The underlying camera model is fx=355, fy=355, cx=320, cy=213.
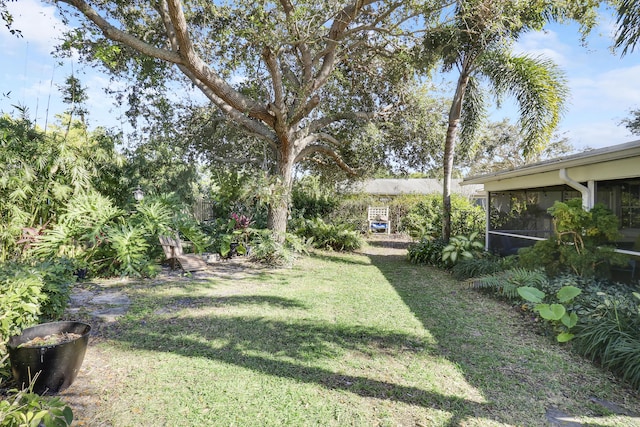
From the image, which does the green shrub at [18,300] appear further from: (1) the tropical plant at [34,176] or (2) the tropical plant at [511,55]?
(2) the tropical plant at [511,55]

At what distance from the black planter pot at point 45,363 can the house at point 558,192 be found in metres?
6.25

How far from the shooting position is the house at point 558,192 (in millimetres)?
4879

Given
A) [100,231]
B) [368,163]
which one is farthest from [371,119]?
[100,231]

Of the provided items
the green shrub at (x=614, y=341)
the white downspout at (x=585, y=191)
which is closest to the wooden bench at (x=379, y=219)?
the white downspout at (x=585, y=191)

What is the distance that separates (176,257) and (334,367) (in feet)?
18.8

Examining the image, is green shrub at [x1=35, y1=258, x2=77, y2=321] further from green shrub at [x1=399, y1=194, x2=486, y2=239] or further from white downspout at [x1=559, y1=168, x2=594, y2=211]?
green shrub at [x1=399, y1=194, x2=486, y2=239]

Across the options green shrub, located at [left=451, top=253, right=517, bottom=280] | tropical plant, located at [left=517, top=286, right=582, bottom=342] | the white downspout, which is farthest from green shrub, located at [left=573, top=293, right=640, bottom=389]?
green shrub, located at [left=451, top=253, right=517, bottom=280]

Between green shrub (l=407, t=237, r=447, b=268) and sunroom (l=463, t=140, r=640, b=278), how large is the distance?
129cm

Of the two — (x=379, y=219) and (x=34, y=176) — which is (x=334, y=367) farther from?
(x=379, y=219)

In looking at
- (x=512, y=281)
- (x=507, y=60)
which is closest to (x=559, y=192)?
(x=512, y=281)

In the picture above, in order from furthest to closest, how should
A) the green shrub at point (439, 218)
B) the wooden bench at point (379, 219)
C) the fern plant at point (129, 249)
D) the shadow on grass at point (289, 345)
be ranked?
the wooden bench at point (379, 219) < the green shrub at point (439, 218) < the fern plant at point (129, 249) < the shadow on grass at point (289, 345)

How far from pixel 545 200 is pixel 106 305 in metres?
8.27

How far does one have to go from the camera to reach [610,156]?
476cm

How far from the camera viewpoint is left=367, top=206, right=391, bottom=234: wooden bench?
17500 mm
